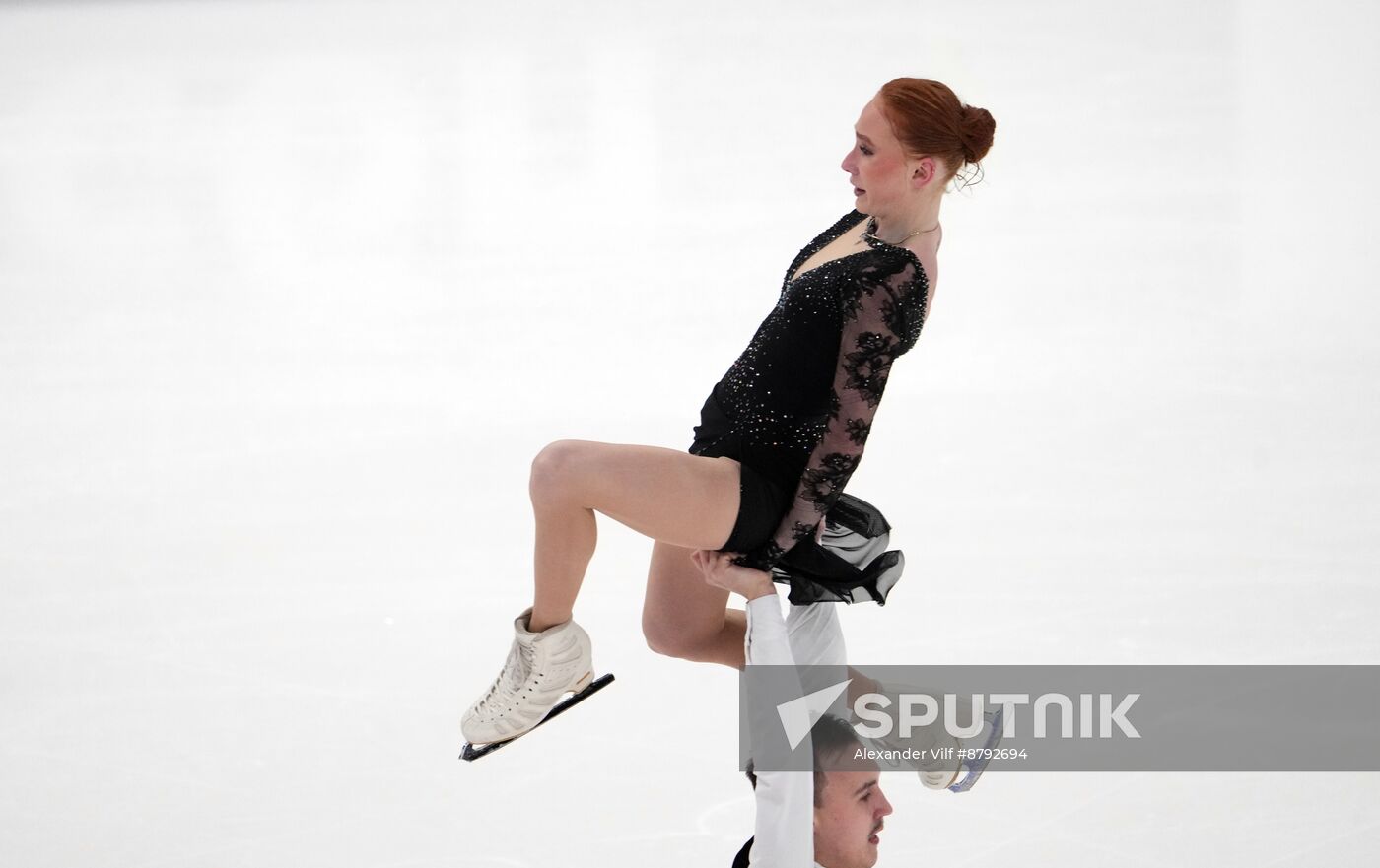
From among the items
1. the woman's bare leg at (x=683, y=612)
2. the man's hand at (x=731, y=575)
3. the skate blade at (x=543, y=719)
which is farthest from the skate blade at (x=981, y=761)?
the skate blade at (x=543, y=719)

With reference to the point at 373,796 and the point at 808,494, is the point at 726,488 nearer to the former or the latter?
the point at 808,494

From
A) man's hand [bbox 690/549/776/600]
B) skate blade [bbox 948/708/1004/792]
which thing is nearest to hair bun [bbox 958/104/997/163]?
man's hand [bbox 690/549/776/600]

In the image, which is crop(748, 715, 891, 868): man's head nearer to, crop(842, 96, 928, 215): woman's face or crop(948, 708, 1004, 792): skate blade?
crop(948, 708, 1004, 792): skate blade

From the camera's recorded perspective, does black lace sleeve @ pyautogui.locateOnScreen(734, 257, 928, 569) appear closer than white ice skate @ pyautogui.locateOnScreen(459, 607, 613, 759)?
Yes

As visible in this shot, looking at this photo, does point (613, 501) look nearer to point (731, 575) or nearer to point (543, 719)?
point (731, 575)

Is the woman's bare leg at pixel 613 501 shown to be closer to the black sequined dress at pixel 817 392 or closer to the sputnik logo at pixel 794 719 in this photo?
the black sequined dress at pixel 817 392

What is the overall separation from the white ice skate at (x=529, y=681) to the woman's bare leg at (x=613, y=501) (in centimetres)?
5

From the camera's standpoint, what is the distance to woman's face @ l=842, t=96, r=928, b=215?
99.1 inches

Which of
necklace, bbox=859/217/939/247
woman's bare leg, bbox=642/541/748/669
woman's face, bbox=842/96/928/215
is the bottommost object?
woman's bare leg, bbox=642/541/748/669

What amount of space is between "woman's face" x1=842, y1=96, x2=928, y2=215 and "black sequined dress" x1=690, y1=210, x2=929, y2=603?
0.09 metres

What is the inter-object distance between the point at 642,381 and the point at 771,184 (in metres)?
2.67

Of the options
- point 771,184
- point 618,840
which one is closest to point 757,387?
point 618,840

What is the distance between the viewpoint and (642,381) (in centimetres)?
579

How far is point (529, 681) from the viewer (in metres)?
2.61
